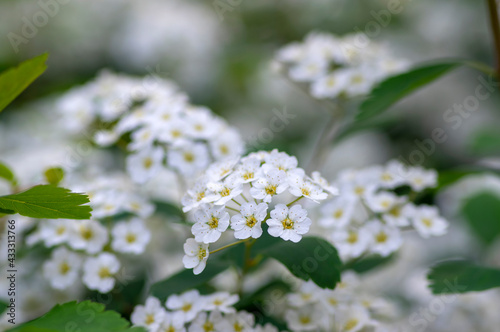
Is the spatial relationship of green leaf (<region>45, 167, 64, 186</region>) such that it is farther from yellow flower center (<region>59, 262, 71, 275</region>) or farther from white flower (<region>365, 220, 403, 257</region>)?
white flower (<region>365, 220, 403, 257</region>)

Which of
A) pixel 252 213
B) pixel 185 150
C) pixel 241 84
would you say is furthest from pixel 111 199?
pixel 241 84

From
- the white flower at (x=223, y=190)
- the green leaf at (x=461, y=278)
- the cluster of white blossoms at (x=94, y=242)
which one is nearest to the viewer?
the white flower at (x=223, y=190)

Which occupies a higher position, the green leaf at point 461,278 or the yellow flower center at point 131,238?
the yellow flower center at point 131,238

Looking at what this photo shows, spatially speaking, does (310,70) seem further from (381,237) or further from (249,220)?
(249,220)

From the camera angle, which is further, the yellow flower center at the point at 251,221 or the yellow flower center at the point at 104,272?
the yellow flower center at the point at 104,272

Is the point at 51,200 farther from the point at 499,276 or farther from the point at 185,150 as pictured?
the point at 499,276

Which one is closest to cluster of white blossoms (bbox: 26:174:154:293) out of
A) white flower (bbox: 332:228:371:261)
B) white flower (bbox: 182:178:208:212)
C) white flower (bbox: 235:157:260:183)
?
white flower (bbox: 182:178:208:212)

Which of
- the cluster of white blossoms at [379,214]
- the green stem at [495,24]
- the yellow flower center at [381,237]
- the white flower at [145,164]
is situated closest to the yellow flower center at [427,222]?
the cluster of white blossoms at [379,214]

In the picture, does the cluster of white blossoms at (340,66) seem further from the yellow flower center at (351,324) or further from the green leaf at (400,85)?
the yellow flower center at (351,324)
